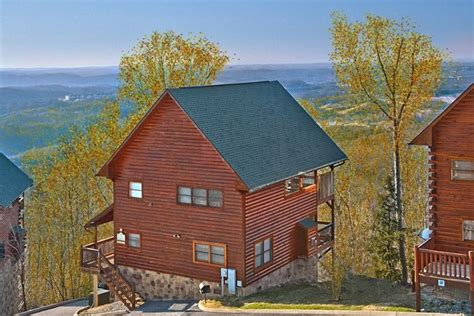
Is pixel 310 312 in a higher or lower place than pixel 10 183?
lower

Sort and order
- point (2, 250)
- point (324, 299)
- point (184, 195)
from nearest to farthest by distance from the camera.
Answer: point (324, 299), point (184, 195), point (2, 250)

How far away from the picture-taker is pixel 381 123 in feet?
104

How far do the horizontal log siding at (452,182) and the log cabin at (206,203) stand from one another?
19.7 feet

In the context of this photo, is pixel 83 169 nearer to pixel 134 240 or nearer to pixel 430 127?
pixel 134 240

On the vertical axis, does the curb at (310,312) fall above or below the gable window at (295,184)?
below

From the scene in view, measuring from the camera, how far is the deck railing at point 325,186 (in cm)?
3120

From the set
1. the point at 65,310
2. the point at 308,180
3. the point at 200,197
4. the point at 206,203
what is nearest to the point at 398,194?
the point at 308,180

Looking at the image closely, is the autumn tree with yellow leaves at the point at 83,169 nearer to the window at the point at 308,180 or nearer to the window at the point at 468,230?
the window at the point at 308,180

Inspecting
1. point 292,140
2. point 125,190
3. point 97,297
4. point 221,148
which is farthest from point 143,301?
point 292,140

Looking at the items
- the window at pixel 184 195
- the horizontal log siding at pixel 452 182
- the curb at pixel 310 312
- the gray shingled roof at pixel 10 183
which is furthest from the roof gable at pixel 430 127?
the gray shingled roof at pixel 10 183

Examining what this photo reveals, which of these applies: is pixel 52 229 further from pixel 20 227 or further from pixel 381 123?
pixel 381 123

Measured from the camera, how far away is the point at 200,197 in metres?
25.6

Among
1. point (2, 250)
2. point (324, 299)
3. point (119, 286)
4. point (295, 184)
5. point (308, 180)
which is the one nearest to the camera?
point (324, 299)

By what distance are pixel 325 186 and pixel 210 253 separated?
8361 millimetres
